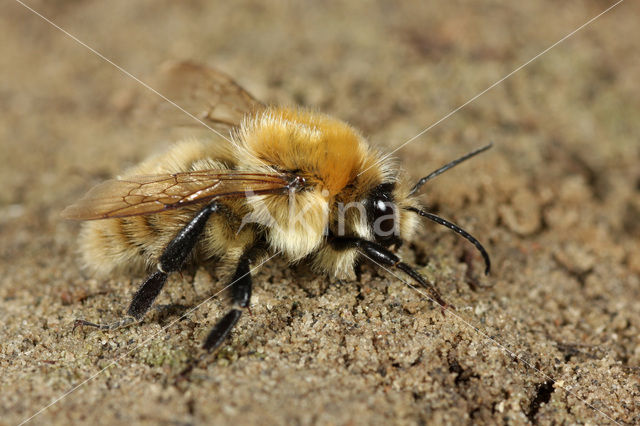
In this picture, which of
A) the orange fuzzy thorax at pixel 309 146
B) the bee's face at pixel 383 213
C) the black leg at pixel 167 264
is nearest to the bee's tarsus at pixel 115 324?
the black leg at pixel 167 264

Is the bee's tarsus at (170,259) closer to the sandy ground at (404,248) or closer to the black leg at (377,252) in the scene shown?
the sandy ground at (404,248)

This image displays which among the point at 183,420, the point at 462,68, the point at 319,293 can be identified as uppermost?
the point at 462,68

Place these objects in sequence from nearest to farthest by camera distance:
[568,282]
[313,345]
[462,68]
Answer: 1. [313,345]
2. [568,282]
3. [462,68]

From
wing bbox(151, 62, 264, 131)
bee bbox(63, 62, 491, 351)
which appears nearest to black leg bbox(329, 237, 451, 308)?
bee bbox(63, 62, 491, 351)

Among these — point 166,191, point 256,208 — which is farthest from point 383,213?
point 166,191

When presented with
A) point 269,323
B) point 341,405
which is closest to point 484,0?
point 269,323

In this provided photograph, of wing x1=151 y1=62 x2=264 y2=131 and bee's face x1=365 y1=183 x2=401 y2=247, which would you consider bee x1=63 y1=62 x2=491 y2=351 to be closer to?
bee's face x1=365 y1=183 x2=401 y2=247

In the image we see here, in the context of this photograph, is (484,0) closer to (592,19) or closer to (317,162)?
(592,19)

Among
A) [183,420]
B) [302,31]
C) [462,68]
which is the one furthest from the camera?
[302,31]

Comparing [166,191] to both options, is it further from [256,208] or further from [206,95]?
[206,95]
